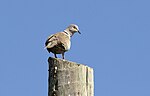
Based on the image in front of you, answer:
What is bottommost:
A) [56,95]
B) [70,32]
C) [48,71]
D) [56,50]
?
[56,95]

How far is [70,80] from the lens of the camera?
4.04m

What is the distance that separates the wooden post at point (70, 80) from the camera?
13.2ft

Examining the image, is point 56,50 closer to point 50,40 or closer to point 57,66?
point 50,40

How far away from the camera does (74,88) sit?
400cm

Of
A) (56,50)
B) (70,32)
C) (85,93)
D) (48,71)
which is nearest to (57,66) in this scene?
(48,71)

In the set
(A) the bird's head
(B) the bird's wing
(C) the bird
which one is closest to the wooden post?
(C) the bird

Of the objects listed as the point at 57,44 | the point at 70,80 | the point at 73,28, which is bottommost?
the point at 70,80

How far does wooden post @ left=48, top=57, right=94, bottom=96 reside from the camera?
401 centimetres

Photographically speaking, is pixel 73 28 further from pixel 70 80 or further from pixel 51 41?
pixel 70 80

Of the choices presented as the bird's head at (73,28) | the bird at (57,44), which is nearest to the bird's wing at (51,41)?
the bird at (57,44)

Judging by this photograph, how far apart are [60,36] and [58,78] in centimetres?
500

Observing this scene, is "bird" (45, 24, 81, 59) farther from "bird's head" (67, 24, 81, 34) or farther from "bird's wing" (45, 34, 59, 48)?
"bird's head" (67, 24, 81, 34)

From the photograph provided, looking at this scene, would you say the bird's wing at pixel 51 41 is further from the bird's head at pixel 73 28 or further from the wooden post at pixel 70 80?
the wooden post at pixel 70 80

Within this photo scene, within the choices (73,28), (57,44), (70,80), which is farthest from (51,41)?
(70,80)
